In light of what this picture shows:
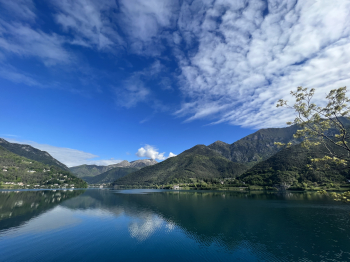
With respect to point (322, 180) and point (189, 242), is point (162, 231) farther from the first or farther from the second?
point (322, 180)

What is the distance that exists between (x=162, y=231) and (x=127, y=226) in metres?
11.4

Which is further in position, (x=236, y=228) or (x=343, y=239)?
(x=236, y=228)

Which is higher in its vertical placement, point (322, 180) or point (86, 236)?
point (322, 180)

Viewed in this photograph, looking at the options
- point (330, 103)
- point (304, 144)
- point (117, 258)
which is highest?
point (330, 103)

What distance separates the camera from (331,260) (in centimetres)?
2633

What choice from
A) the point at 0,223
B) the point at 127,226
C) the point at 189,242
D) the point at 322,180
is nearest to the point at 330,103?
the point at 189,242

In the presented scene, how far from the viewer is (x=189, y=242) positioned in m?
34.9

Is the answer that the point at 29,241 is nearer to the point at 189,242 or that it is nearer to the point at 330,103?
the point at 189,242

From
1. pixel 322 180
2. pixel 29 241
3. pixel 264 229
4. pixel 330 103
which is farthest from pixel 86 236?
pixel 322 180

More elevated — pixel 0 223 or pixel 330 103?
pixel 330 103

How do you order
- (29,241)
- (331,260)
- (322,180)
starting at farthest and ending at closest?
1. (322,180)
2. (29,241)
3. (331,260)

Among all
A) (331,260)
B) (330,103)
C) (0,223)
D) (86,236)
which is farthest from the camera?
(0,223)

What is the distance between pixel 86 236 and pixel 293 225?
183 feet

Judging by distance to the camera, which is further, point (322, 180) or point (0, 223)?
point (322, 180)
